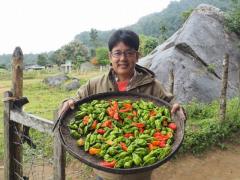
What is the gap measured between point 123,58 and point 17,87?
171cm

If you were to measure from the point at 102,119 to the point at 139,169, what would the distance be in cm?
70

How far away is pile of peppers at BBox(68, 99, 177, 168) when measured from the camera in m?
2.55

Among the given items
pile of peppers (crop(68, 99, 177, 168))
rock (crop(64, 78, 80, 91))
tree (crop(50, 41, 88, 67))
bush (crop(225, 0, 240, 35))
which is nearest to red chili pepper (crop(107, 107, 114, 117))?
pile of peppers (crop(68, 99, 177, 168))

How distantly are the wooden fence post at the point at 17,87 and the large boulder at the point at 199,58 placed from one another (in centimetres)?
628

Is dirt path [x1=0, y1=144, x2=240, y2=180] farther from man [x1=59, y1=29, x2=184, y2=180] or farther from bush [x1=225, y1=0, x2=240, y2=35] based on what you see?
bush [x1=225, y1=0, x2=240, y2=35]

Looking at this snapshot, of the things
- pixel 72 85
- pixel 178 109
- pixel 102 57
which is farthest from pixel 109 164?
pixel 102 57

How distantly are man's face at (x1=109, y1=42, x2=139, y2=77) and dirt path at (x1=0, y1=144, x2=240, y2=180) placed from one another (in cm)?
379

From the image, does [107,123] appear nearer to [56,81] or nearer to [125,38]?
[125,38]

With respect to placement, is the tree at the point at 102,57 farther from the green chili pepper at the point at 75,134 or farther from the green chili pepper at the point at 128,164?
the green chili pepper at the point at 128,164

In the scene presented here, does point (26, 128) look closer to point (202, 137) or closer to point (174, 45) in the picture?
point (202, 137)

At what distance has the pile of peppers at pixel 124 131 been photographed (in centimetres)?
255

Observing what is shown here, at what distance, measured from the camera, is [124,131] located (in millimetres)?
2859

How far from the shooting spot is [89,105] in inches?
122

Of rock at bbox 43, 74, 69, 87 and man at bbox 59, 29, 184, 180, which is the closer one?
man at bbox 59, 29, 184, 180
